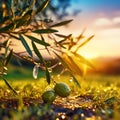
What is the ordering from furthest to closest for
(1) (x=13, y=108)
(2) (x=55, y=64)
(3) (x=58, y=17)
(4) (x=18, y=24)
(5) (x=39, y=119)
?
(3) (x=58, y=17)
(2) (x=55, y=64)
(4) (x=18, y=24)
(1) (x=13, y=108)
(5) (x=39, y=119)

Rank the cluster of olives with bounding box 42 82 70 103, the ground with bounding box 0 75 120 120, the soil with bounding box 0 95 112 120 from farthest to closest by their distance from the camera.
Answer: the cluster of olives with bounding box 42 82 70 103, the soil with bounding box 0 95 112 120, the ground with bounding box 0 75 120 120

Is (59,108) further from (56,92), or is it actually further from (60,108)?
(56,92)

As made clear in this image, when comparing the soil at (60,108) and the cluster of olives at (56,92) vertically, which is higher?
the cluster of olives at (56,92)

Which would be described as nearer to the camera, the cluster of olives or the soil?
the soil

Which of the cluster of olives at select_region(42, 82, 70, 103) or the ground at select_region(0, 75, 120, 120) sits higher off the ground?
the cluster of olives at select_region(42, 82, 70, 103)

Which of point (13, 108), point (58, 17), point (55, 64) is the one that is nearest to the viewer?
point (13, 108)

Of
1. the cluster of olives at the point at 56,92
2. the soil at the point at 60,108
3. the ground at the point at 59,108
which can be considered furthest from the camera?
the cluster of olives at the point at 56,92

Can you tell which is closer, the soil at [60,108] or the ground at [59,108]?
the ground at [59,108]

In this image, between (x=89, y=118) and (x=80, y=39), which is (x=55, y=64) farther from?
(x=89, y=118)

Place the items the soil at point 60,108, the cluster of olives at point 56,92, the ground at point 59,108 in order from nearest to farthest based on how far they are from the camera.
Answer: the ground at point 59,108 < the soil at point 60,108 < the cluster of olives at point 56,92

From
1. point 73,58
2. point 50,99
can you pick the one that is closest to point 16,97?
point 50,99

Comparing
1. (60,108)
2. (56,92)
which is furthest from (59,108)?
(56,92)
